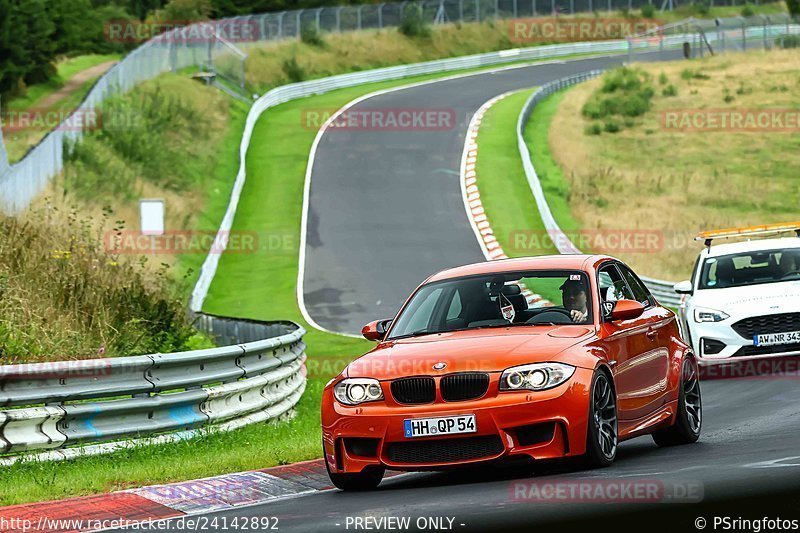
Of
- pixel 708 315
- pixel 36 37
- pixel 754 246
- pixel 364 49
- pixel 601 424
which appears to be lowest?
pixel 364 49

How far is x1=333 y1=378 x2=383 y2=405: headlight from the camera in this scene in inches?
377

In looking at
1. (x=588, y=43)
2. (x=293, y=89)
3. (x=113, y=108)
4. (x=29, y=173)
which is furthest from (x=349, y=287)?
(x=588, y=43)

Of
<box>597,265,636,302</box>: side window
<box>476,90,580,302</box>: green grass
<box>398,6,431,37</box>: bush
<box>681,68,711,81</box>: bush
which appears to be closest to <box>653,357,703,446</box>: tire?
<box>597,265,636,302</box>: side window

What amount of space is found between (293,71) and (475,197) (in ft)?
84.3

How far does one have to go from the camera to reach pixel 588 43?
89.2 m

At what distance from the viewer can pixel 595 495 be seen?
805cm

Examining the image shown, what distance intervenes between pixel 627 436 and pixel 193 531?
3.67 m

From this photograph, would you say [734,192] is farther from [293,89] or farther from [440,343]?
[440,343]

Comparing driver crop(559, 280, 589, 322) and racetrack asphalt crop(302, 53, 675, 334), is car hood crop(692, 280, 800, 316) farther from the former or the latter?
racetrack asphalt crop(302, 53, 675, 334)

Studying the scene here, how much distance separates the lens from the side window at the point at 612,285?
11.0 metres

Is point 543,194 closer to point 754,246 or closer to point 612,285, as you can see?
point 754,246
